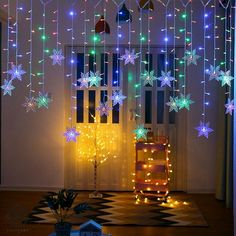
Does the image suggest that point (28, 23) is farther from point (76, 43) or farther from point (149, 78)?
point (149, 78)

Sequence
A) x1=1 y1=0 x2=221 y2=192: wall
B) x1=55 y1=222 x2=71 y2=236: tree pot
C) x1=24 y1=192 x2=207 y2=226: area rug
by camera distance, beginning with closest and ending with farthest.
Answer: x1=55 y1=222 x2=71 y2=236: tree pot
x1=24 y1=192 x2=207 y2=226: area rug
x1=1 y1=0 x2=221 y2=192: wall

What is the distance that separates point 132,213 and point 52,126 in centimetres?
189

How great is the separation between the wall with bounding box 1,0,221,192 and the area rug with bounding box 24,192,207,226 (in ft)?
2.06

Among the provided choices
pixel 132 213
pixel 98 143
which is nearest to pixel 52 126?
pixel 98 143

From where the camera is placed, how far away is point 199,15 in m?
6.36

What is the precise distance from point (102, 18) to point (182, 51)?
4.07 ft

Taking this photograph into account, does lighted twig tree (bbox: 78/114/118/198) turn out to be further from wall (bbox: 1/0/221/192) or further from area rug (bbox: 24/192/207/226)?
area rug (bbox: 24/192/207/226)

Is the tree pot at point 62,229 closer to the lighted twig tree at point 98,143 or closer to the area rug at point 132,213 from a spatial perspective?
the area rug at point 132,213

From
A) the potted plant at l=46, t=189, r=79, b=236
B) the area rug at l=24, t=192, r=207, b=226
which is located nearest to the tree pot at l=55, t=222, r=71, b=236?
the potted plant at l=46, t=189, r=79, b=236

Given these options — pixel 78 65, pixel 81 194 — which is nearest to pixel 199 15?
pixel 78 65

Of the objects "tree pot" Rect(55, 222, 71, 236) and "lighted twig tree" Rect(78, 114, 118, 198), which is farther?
"lighted twig tree" Rect(78, 114, 118, 198)

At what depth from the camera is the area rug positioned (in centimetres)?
489

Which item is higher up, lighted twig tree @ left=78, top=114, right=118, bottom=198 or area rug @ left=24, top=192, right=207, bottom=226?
lighted twig tree @ left=78, top=114, right=118, bottom=198

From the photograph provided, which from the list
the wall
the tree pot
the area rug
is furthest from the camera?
the wall
